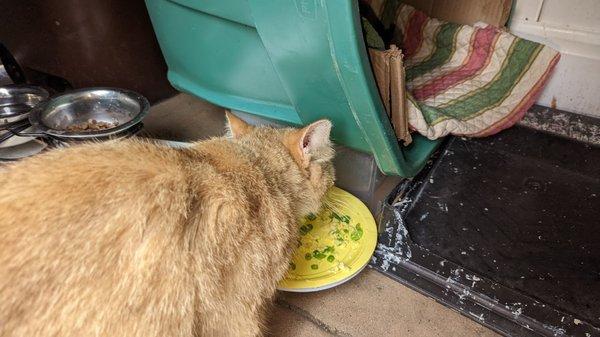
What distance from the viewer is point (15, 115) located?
185 centimetres

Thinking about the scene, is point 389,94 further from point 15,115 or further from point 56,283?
point 15,115

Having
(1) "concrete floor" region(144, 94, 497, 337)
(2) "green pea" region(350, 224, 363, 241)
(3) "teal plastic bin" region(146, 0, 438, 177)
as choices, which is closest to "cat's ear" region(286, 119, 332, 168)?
(3) "teal plastic bin" region(146, 0, 438, 177)

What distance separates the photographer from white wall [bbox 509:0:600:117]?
2146 millimetres

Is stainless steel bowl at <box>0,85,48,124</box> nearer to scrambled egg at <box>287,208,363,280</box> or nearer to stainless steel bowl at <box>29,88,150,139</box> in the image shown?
stainless steel bowl at <box>29,88,150,139</box>

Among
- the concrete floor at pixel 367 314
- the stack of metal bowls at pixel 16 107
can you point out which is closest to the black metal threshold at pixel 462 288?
the concrete floor at pixel 367 314

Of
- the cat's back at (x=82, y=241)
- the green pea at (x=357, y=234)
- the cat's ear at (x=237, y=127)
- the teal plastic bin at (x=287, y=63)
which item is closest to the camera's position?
the cat's back at (x=82, y=241)

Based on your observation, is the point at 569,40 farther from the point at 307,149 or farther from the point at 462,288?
the point at 307,149

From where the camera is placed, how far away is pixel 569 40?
2205 millimetres

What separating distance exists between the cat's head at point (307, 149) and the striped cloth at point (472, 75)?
66 centimetres

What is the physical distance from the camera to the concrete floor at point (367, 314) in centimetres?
136

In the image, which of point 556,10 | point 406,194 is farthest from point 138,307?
point 556,10

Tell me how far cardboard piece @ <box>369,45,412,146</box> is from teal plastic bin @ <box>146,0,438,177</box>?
124 mm

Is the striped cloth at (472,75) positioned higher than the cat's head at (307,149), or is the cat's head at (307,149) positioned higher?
the cat's head at (307,149)

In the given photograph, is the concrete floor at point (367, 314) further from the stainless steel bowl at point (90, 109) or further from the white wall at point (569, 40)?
the white wall at point (569, 40)
